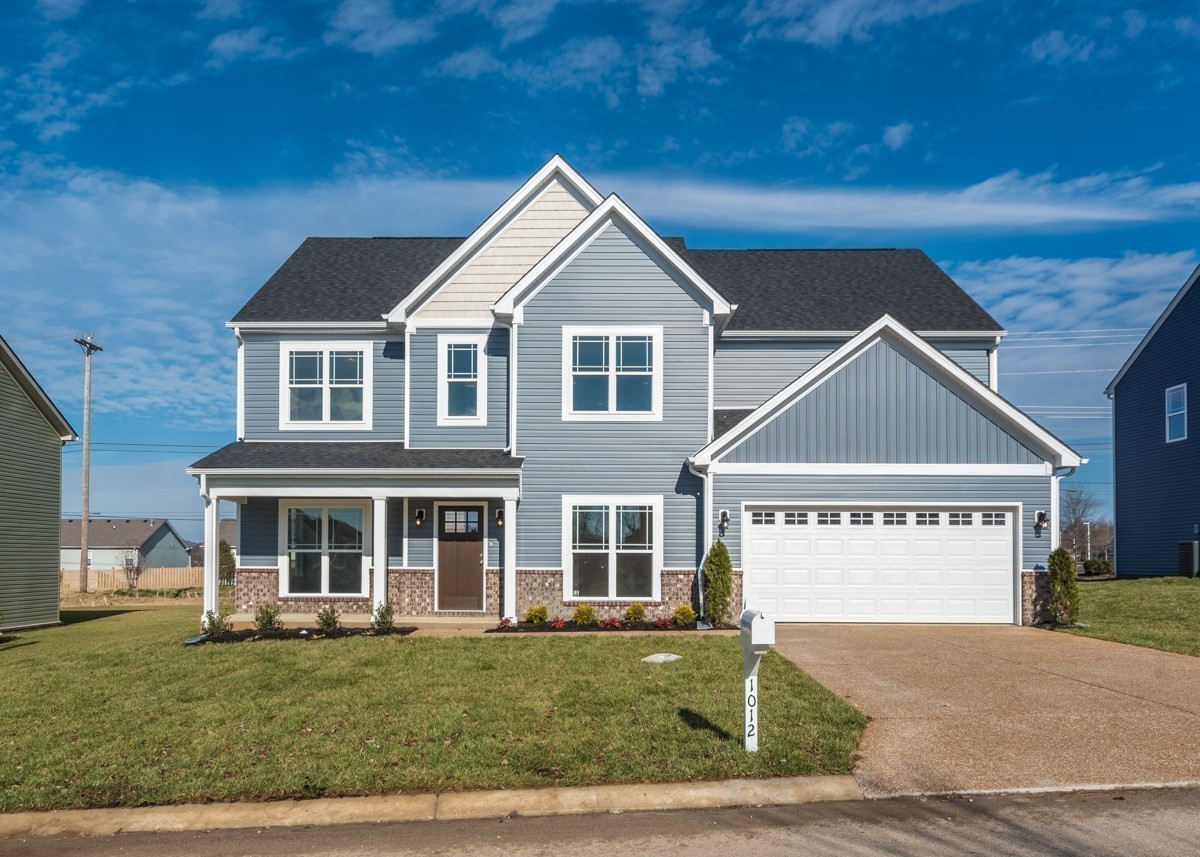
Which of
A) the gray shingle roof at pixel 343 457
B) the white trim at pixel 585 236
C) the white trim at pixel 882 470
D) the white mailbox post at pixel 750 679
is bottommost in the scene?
the white mailbox post at pixel 750 679

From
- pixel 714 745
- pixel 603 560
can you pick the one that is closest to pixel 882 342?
pixel 603 560

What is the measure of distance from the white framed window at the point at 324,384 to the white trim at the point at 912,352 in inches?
284

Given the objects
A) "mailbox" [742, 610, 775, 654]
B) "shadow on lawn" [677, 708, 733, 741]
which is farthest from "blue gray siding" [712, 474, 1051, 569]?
"mailbox" [742, 610, 775, 654]

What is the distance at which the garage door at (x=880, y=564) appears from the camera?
16.8 meters

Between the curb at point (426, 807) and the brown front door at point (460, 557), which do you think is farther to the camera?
the brown front door at point (460, 557)

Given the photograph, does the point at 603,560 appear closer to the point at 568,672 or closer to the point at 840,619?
the point at 840,619

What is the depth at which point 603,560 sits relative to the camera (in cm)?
1739

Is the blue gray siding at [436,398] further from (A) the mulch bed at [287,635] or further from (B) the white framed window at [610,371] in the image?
(A) the mulch bed at [287,635]

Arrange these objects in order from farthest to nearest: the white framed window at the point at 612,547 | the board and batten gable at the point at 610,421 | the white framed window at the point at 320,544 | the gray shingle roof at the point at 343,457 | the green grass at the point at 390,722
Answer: the white framed window at the point at 320,544, the board and batten gable at the point at 610,421, the white framed window at the point at 612,547, the gray shingle roof at the point at 343,457, the green grass at the point at 390,722

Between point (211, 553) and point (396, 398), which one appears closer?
point (211, 553)

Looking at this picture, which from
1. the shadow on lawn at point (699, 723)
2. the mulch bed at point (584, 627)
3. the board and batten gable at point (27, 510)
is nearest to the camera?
the shadow on lawn at point (699, 723)

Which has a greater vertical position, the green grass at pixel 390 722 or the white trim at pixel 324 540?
the white trim at pixel 324 540

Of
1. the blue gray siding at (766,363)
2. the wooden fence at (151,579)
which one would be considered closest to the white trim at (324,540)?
the blue gray siding at (766,363)

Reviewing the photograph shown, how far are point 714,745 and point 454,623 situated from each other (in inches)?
400
